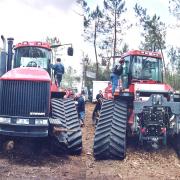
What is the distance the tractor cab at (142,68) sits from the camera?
44.4 feet

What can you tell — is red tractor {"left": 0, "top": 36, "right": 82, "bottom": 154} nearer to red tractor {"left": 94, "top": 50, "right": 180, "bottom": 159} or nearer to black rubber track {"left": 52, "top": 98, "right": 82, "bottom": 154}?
black rubber track {"left": 52, "top": 98, "right": 82, "bottom": 154}

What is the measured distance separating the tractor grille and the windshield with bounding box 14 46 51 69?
99.0 inches

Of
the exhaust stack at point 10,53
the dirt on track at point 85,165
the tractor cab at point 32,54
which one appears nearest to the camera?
the dirt on track at point 85,165

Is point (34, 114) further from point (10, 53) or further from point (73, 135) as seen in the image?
point (10, 53)

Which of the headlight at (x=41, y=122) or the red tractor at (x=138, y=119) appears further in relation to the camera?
the red tractor at (x=138, y=119)

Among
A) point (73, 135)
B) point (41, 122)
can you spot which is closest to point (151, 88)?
point (73, 135)

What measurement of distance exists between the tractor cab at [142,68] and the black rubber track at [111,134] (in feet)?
6.91

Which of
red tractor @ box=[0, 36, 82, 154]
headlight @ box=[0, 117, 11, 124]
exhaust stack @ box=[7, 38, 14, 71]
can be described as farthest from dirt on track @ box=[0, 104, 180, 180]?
exhaust stack @ box=[7, 38, 14, 71]

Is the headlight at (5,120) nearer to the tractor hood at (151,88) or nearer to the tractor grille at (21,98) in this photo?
the tractor grille at (21,98)

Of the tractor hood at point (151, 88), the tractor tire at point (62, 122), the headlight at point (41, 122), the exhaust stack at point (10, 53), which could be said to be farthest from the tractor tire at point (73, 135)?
the exhaust stack at point (10, 53)

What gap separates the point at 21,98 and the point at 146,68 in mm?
4969

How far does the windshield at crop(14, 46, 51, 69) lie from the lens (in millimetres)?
12602

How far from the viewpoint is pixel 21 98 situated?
33.1 ft

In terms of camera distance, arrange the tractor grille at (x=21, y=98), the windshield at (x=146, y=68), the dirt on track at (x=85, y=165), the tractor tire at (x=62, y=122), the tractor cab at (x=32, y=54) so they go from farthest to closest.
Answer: the windshield at (x=146, y=68)
the tractor cab at (x=32, y=54)
the tractor tire at (x=62, y=122)
the tractor grille at (x=21, y=98)
the dirt on track at (x=85, y=165)
